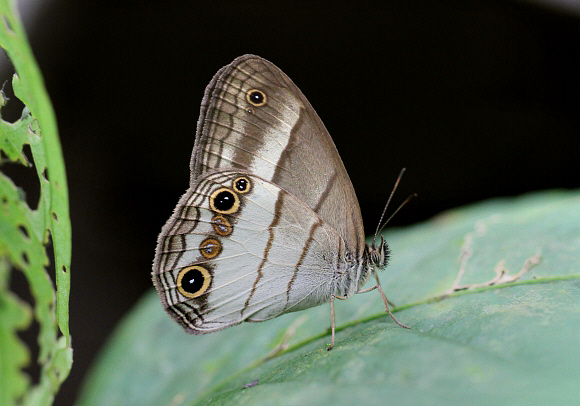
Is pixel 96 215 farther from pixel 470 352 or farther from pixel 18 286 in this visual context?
pixel 470 352

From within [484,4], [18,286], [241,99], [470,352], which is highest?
[484,4]

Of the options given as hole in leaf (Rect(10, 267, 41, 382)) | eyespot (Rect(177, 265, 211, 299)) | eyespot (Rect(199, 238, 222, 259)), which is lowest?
hole in leaf (Rect(10, 267, 41, 382))

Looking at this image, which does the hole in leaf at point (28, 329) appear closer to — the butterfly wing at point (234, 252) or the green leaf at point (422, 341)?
the green leaf at point (422, 341)

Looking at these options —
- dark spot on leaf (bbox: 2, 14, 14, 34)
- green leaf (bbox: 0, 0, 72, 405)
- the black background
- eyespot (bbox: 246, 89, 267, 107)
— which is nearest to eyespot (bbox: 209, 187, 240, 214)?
eyespot (bbox: 246, 89, 267, 107)

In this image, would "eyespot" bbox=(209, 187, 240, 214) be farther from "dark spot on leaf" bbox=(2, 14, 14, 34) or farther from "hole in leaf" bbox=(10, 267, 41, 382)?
"hole in leaf" bbox=(10, 267, 41, 382)

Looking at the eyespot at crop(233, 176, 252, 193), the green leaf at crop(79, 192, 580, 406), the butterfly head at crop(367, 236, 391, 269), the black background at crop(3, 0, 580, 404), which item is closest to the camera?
the green leaf at crop(79, 192, 580, 406)

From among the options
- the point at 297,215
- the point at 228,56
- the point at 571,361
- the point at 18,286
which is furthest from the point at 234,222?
the point at 18,286

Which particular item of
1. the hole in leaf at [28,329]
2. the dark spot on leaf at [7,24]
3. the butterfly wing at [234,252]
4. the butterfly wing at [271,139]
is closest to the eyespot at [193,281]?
the butterfly wing at [234,252]
